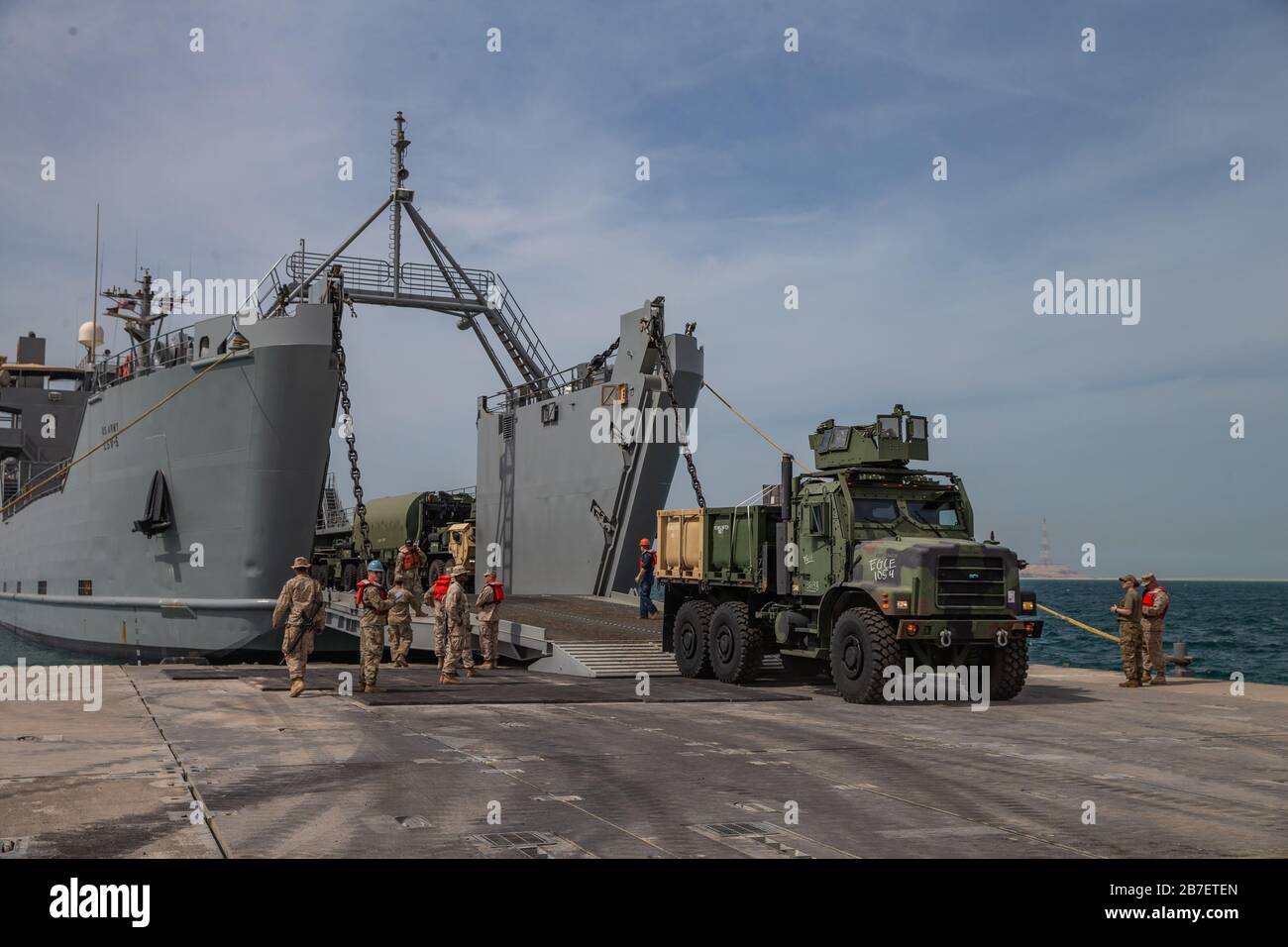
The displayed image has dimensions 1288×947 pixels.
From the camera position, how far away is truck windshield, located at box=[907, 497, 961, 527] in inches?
627

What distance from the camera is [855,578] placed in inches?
596

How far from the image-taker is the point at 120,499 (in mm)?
29109

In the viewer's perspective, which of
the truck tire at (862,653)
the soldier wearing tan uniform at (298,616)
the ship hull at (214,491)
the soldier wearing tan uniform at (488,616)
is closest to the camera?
the truck tire at (862,653)

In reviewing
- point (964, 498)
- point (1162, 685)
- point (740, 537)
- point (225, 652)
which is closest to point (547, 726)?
point (740, 537)

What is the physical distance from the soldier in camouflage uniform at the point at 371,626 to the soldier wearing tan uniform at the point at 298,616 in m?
0.60

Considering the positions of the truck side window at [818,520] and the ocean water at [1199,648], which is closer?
the truck side window at [818,520]

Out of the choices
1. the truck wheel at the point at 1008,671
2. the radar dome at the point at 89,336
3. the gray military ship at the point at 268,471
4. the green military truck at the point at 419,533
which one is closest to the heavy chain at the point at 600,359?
the gray military ship at the point at 268,471

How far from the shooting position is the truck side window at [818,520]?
15633 mm

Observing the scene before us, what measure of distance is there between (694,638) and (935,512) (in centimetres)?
433

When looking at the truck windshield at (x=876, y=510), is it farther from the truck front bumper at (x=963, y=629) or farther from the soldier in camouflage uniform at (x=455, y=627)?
the soldier in camouflage uniform at (x=455, y=627)

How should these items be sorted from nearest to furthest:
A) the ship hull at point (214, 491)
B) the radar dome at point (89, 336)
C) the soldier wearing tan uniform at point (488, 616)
Answer: the soldier wearing tan uniform at point (488, 616) < the ship hull at point (214, 491) < the radar dome at point (89, 336)

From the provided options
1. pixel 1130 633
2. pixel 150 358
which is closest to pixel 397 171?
pixel 150 358

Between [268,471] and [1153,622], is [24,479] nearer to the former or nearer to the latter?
[268,471]

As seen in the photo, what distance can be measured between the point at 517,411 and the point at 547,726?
2077 centimetres
